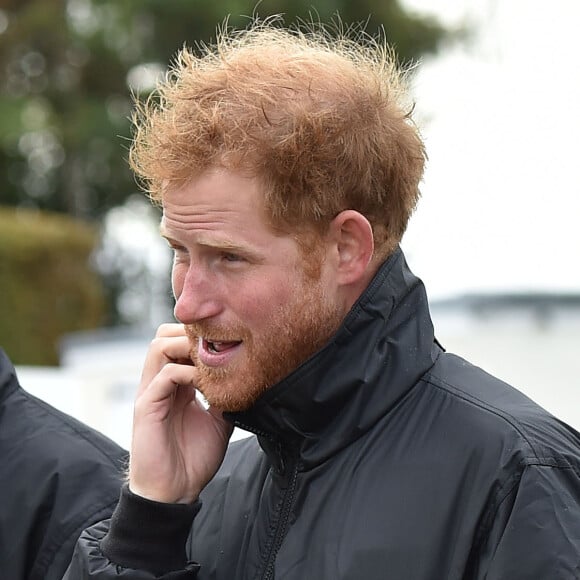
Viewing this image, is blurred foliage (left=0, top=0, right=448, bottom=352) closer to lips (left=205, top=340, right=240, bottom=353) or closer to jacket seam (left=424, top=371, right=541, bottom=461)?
lips (left=205, top=340, right=240, bottom=353)

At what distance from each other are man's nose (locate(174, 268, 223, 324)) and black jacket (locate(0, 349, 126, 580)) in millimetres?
831

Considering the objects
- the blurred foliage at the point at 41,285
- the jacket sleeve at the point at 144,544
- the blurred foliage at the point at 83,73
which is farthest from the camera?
the blurred foliage at the point at 83,73

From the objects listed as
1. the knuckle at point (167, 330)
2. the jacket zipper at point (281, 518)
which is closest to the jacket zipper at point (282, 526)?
the jacket zipper at point (281, 518)

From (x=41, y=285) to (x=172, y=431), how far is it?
9322mm

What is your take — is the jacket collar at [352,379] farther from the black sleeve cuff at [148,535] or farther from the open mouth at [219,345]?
the black sleeve cuff at [148,535]

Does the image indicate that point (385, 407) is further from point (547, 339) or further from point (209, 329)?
point (547, 339)

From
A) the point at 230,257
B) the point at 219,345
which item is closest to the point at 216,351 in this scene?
the point at 219,345

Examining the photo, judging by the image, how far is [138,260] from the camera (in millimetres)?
14078

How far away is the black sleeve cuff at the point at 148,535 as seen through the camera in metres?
2.28

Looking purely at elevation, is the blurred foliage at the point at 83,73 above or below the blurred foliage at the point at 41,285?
above

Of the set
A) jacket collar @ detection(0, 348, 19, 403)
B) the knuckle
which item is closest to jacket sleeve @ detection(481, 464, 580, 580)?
the knuckle

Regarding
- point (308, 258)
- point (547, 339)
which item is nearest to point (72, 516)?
point (308, 258)

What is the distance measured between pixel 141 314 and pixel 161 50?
11.1 ft

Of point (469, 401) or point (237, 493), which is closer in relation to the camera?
point (469, 401)
